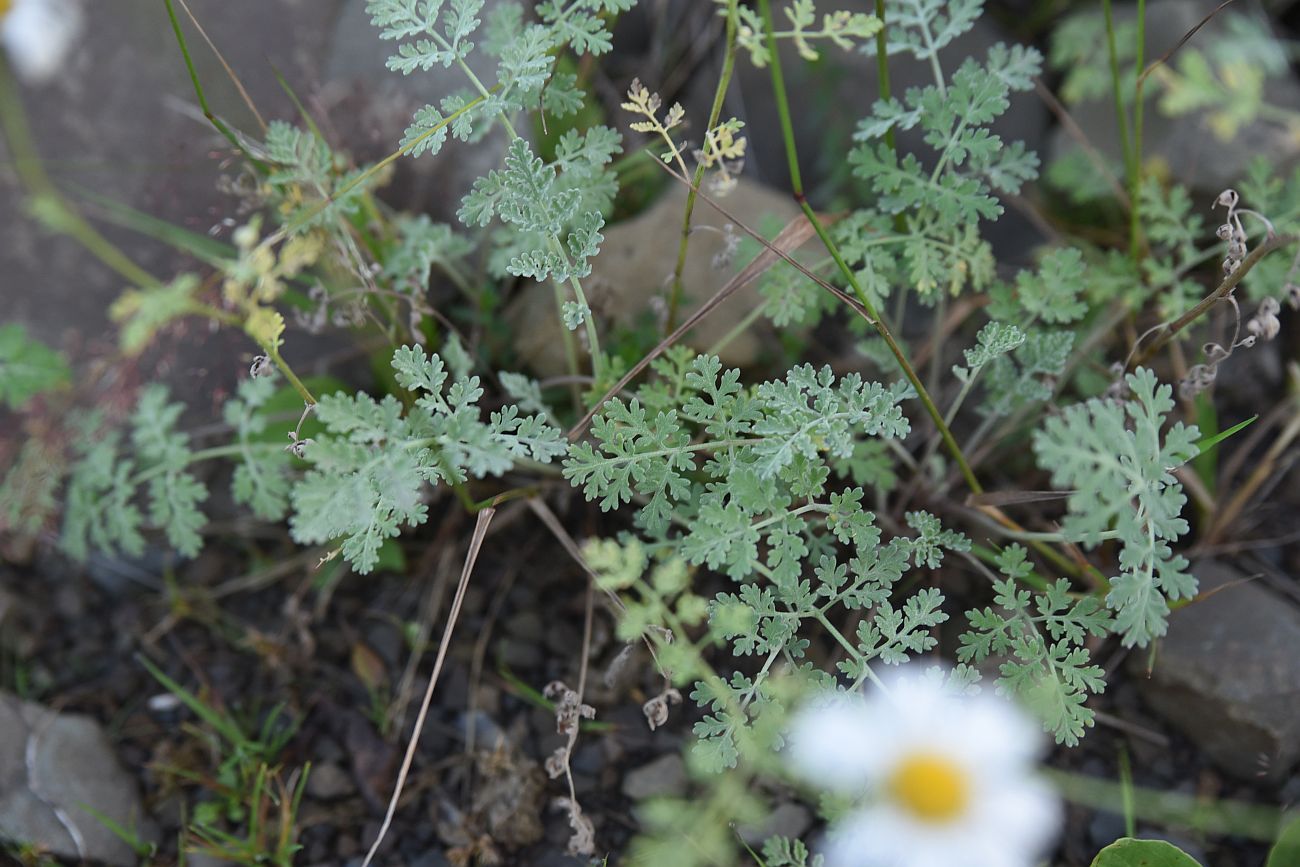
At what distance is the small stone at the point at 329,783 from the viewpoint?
215 cm

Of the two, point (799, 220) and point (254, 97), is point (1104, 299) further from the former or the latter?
point (254, 97)

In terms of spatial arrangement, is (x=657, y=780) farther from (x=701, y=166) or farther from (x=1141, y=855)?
(x=701, y=166)

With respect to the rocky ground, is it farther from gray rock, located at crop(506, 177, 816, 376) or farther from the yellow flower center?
the yellow flower center

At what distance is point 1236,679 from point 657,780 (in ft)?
3.96

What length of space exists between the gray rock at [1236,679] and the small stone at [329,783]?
171 centimetres

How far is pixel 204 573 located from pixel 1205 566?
2341 mm

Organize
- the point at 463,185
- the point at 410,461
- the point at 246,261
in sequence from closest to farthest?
the point at 246,261
the point at 410,461
the point at 463,185

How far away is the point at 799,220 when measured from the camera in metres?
2.01

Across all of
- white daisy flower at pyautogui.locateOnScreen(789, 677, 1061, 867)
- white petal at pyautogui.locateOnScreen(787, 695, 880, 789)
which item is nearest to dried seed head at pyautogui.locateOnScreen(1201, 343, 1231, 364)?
white daisy flower at pyautogui.locateOnScreen(789, 677, 1061, 867)

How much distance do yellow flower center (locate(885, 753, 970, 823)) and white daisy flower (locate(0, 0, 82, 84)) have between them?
112 inches

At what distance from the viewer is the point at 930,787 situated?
1413mm

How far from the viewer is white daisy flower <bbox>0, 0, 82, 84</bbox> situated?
2.68m

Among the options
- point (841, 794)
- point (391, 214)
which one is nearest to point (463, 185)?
point (391, 214)

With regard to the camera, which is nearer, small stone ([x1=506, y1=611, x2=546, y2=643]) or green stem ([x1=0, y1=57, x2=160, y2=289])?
small stone ([x1=506, y1=611, x2=546, y2=643])
